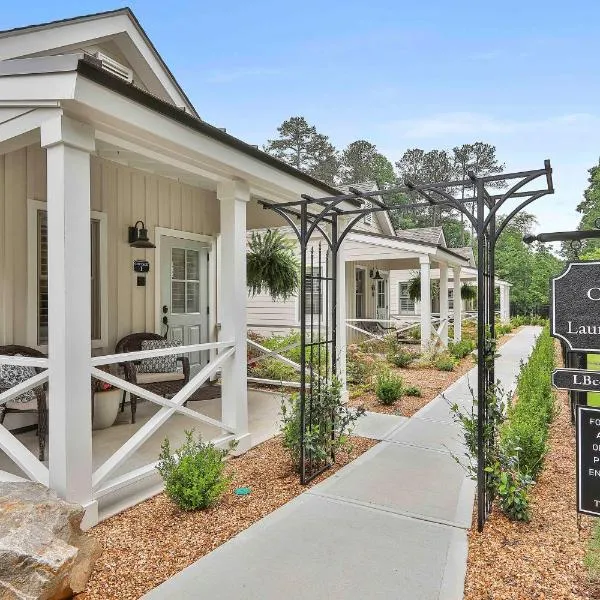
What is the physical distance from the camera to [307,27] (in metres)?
10.9

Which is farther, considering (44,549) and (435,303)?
(435,303)

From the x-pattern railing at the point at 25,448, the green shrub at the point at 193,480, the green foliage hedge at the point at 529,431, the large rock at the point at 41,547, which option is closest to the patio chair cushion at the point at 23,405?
the x-pattern railing at the point at 25,448

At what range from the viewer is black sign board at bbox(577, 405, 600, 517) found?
7.51 feet

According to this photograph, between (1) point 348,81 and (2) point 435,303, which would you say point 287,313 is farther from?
(2) point 435,303

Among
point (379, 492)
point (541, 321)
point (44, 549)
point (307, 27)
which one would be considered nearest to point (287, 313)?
point (307, 27)

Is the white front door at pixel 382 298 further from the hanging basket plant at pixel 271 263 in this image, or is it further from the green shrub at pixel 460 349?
the hanging basket plant at pixel 271 263

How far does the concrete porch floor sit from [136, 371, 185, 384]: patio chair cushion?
47cm

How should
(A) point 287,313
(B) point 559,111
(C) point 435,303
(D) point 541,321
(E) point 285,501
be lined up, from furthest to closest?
(D) point 541,321 → (C) point 435,303 → (B) point 559,111 → (A) point 287,313 → (E) point 285,501

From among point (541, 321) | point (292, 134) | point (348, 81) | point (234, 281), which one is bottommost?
point (541, 321)

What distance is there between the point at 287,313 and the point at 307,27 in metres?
6.98

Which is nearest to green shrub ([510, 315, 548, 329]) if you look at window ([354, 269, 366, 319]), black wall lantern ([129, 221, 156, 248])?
window ([354, 269, 366, 319])

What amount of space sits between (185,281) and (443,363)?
18.4 ft

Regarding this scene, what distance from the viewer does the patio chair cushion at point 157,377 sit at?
4.96 metres

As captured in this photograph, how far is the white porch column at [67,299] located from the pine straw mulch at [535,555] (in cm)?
232
